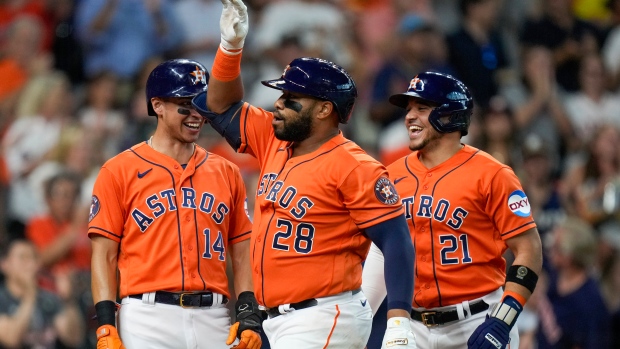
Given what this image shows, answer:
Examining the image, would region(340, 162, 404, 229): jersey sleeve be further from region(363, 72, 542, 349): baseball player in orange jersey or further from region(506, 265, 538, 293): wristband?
region(506, 265, 538, 293): wristband

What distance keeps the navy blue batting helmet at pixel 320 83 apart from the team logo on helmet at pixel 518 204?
0.99m

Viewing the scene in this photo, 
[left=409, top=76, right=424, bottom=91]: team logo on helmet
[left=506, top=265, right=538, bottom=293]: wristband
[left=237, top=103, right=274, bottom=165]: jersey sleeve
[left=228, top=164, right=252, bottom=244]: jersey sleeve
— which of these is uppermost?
[left=409, top=76, right=424, bottom=91]: team logo on helmet

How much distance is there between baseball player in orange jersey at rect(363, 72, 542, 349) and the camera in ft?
17.6

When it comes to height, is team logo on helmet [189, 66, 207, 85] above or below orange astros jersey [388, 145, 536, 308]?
above

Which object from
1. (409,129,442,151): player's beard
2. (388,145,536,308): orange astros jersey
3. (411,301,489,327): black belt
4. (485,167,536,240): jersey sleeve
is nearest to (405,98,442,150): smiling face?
(409,129,442,151): player's beard

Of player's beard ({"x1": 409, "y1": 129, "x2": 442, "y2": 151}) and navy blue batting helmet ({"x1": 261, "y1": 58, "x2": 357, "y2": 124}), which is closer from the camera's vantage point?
navy blue batting helmet ({"x1": 261, "y1": 58, "x2": 357, "y2": 124})

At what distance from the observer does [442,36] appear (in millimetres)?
10953

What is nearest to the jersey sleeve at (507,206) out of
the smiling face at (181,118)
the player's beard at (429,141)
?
the player's beard at (429,141)

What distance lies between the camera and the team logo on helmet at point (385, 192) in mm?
4809

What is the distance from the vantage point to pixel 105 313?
16.8 ft

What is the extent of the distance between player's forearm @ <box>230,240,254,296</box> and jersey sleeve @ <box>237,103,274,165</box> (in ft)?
1.74

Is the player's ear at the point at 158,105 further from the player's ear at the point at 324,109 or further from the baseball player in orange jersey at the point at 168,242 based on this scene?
the player's ear at the point at 324,109

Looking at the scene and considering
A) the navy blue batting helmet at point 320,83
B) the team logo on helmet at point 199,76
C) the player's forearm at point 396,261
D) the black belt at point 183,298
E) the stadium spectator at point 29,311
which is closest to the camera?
the player's forearm at point 396,261

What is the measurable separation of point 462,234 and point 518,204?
33 cm
